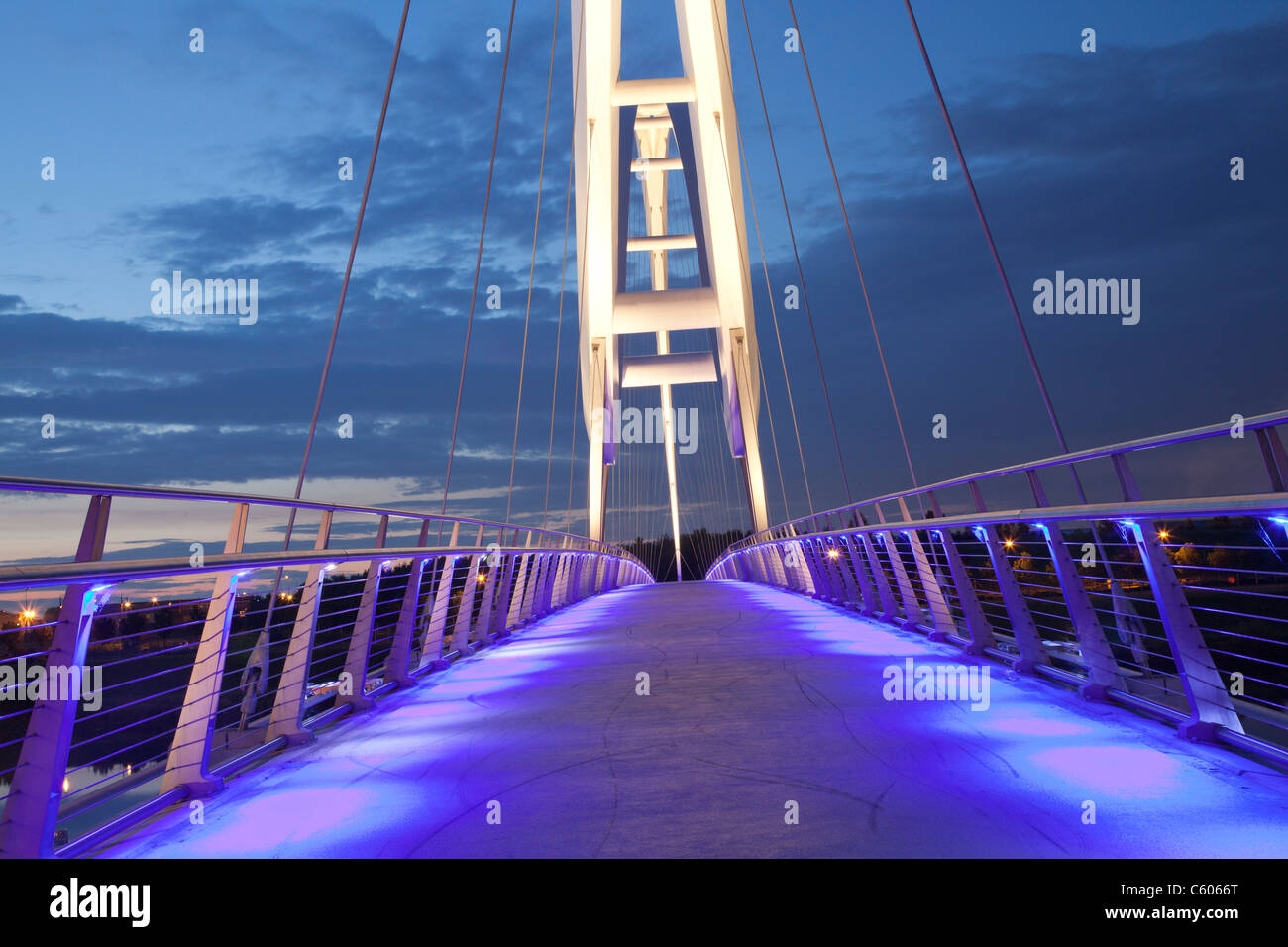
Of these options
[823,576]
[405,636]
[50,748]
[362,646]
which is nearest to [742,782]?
[50,748]

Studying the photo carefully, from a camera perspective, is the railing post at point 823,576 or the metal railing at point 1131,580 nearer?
the metal railing at point 1131,580

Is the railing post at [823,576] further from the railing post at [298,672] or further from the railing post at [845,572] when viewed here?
the railing post at [298,672]

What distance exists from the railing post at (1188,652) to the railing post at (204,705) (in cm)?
396

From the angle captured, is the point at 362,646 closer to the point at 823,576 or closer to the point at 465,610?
the point at 465,610

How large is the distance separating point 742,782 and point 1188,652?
1.98m

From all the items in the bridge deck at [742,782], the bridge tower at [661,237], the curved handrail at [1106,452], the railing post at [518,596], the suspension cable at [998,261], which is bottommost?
the bridge deck at [742,782]

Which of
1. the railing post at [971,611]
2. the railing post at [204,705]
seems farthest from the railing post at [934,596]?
the railing post at [204,705]

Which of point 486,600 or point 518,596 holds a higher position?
point 486,600

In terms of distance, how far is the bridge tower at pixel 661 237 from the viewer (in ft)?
76.2

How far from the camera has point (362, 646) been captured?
20.9 feet

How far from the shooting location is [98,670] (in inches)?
144

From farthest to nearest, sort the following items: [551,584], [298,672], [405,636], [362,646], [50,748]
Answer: [551,584] → [405,636] → [362,646] → [298,672] → [50,748]

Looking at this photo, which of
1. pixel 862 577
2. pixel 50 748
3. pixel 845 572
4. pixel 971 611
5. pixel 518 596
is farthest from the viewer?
pixel 845 572

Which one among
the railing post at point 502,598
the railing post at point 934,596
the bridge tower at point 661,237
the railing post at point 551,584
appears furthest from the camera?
the bridge tower at point 661,237
